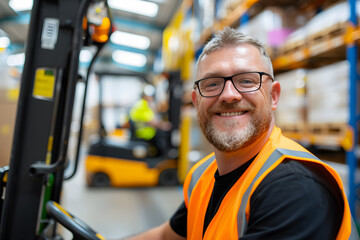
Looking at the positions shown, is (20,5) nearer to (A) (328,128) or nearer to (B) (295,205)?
(B) (295,205)

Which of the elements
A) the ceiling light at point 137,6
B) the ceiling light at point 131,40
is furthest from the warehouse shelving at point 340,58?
the ceiling light at point 131,40

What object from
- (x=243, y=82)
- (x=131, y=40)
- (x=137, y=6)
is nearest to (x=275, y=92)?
(x=243, y=82)

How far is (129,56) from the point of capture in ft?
67.5

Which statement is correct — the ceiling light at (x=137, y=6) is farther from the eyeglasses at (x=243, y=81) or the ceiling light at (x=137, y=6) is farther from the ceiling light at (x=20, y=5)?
the eyeglasses at (x=243, y=81)

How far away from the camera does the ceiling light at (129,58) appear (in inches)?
785

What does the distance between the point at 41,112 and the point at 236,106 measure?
132 centimetres

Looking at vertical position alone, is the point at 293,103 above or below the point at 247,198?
above

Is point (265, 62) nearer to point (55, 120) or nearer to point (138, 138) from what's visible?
point (55, 120)

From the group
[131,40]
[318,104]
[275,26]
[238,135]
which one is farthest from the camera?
[131,40]

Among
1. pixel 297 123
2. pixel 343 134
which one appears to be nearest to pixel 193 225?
pixel 343 134

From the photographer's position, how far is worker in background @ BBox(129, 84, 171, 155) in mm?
6887

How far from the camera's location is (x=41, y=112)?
74.0 inches

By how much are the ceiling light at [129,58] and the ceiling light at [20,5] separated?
59.5 ft

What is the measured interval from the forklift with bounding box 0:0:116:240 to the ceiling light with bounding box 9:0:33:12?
0.06 metres
